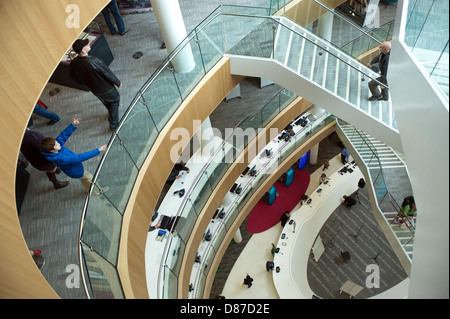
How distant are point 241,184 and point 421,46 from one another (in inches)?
358

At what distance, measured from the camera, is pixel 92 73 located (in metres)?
6.00

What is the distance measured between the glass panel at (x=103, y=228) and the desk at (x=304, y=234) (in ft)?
30.8

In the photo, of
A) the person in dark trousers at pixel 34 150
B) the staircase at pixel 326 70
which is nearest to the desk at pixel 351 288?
the staircase at pixel 326 70

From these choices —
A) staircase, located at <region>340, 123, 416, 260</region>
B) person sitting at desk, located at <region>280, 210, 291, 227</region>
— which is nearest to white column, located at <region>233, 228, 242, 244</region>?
person sitting at desk, located at <region>280, 210, 291, 227</region>

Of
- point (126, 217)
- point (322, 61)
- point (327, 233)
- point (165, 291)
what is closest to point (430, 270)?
point (126, 217)

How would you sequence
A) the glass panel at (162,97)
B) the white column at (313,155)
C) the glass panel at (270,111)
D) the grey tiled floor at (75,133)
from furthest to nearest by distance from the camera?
the white column at (313,155) → the glass panel at (270,111) → the glass panel at (162,97) → the grey tiled floor at (75,133)

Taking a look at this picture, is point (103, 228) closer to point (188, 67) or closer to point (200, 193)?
point (188, 67)

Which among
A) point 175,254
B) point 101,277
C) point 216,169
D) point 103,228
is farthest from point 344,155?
point 101,277

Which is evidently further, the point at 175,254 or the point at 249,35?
the point at 175,254

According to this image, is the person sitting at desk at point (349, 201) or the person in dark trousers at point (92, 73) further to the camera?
the person sitting at desk at point (349, 201)

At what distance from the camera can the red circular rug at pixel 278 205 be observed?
16031 mm

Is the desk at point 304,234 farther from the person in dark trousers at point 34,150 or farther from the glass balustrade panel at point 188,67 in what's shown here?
the person in dark trousers at point 34,150

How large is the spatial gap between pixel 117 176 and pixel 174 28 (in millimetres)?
3353

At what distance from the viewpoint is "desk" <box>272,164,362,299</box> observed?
13422 millimetres
